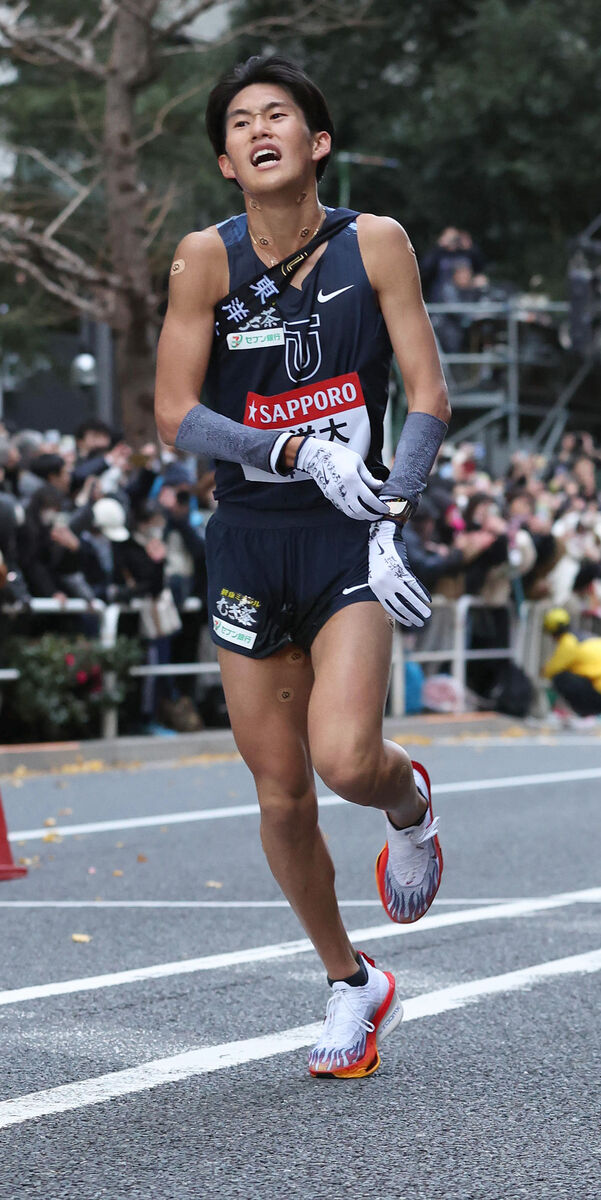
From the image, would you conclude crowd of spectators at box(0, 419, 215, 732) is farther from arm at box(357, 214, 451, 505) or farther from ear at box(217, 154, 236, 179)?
arm at box(357, 214, 451, 505)

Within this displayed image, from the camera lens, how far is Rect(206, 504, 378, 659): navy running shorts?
4242 mm

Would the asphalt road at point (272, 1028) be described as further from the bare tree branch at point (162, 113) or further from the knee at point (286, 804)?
the bare tree branch at point (162, 113)

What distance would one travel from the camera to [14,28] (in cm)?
1736

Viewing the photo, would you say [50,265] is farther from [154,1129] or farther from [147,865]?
[154,1129]

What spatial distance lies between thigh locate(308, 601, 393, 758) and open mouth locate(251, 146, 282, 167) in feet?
3.24

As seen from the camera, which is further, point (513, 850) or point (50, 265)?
point (50, 265)

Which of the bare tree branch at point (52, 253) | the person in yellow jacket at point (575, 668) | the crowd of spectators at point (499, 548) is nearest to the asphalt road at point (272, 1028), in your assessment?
the crowd of spectators at point (499, 548)

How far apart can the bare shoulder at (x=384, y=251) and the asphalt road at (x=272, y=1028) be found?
179 centimetres

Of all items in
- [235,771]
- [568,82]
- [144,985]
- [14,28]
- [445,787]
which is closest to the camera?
[144,985]

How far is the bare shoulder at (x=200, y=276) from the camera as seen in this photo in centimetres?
429

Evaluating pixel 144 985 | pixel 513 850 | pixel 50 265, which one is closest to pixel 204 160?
pixel 50 265

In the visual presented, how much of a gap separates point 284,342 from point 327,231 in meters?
0.29

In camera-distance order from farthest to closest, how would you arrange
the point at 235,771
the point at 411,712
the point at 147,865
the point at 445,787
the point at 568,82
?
the point at 568,82 → the point at 411,712 → the point at 235,771 → the point at 445,787 → the point at 147,865

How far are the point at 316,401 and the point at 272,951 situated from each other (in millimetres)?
2336
